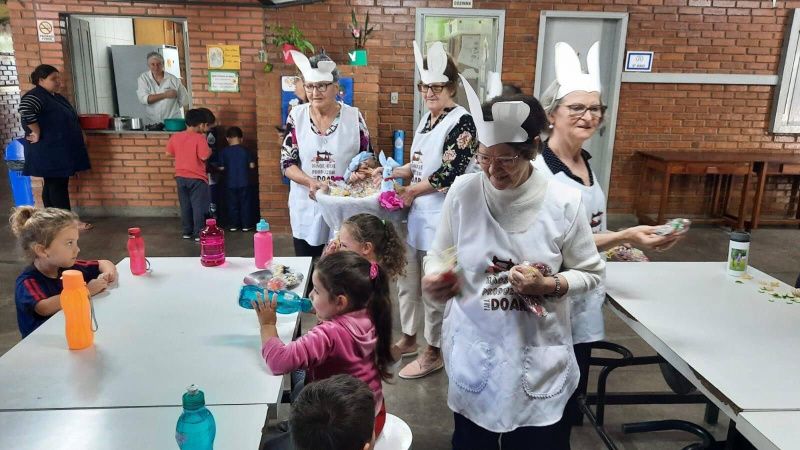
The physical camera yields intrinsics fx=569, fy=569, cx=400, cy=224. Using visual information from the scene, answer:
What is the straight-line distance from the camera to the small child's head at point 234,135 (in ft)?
18.6

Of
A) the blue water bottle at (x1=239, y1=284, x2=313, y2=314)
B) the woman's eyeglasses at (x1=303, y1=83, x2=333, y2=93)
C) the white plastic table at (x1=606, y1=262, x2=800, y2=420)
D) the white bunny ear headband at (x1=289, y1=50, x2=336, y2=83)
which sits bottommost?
the white plastic table at (x1=606, y1=262, x2=800, y2=420)

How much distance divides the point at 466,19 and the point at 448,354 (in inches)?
200

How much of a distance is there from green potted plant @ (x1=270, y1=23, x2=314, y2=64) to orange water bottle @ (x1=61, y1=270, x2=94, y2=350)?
388 centimetres

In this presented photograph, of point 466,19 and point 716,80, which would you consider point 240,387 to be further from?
point 716,80

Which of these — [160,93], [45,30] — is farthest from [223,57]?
[45,30]

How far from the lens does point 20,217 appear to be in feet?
6.88

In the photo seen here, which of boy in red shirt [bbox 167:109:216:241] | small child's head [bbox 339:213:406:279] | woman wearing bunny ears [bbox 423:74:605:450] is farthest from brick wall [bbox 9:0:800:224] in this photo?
woman wearing bunny ears [bbox 423:74:605:450]

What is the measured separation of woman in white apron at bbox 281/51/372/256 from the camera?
298 centimetres

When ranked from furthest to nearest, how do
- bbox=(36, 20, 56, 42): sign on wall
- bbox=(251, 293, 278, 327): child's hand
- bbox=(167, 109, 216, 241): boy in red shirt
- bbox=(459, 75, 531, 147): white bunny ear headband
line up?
1. bbox=(36, 20, 56, 42): sign on wall
2. bbox=(167, 109, 216, 241): boy in red shirt
3. bbox=(251, 293, 278, 327): child's hand
4. bbox=(459, 75, 531, 147): white bunny ear headband

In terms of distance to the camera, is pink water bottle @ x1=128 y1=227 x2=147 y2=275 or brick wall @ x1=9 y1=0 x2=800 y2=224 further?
brick wall @ x1=9 y1=0 x2=800 y2=224

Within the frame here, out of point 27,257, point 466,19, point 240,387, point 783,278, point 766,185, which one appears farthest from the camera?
point 766,185

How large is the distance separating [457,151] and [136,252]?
4.81 ft

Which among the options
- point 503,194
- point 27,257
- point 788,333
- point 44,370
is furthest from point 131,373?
point 788,333

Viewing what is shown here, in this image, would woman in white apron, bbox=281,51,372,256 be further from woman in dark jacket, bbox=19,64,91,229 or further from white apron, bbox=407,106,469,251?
woman in dark jacket, bbox=19,64,91,229
